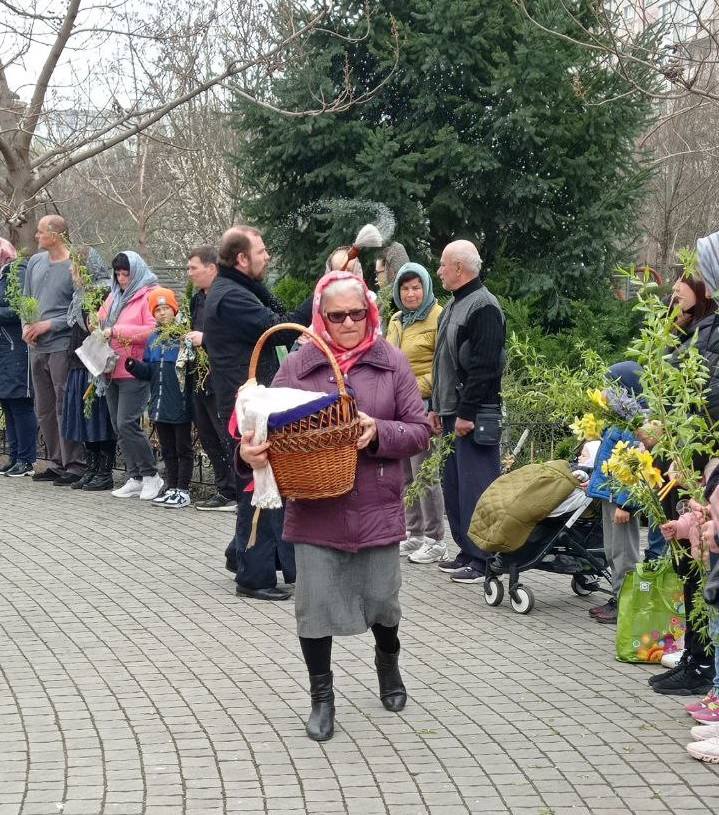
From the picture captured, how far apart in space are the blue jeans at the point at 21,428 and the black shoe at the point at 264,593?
6161 mm

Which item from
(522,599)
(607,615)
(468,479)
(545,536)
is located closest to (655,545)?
(607,615)

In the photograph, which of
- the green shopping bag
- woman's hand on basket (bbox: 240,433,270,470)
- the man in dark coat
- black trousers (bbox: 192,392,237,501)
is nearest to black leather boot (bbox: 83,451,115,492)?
black trousers (bbox: 192,392,237,501)

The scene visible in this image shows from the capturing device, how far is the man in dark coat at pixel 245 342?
8.15 m

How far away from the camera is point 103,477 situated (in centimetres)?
1305

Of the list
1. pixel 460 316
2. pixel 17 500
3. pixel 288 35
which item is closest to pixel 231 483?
pixel 17 500

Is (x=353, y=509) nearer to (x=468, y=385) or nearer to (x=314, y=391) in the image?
(x=314, y=391)

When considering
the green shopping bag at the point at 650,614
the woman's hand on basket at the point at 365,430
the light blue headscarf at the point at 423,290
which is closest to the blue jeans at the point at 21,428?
the light blue headscarf at the point at 423,290

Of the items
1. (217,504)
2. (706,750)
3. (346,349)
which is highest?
(346,349)

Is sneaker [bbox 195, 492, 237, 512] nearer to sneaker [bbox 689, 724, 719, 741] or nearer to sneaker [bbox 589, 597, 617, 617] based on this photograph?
sneaker [bbox 589, 597, 617, 617]

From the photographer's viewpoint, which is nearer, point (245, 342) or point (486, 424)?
point (245, 342)

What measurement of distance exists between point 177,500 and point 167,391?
1.00 meters

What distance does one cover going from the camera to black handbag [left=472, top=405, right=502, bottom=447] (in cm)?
861

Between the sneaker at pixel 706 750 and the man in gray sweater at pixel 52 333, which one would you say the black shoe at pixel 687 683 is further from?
the man in gray sweater at pixel 52 333

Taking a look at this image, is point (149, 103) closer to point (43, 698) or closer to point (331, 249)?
point (331, 249)
